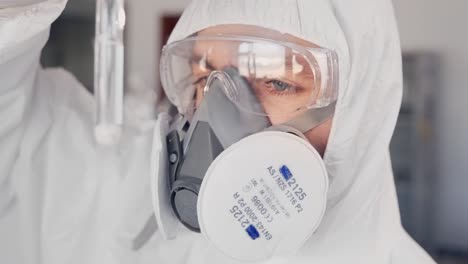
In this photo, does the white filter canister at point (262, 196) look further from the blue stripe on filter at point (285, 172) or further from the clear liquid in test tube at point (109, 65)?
the clear liquid in test tube at point (109, 65)

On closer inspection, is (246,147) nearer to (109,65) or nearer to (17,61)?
(109,65)

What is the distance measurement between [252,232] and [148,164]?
14.7 inches

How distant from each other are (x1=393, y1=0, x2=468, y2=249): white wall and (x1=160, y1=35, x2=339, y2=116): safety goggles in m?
3.10

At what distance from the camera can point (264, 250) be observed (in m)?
0.92

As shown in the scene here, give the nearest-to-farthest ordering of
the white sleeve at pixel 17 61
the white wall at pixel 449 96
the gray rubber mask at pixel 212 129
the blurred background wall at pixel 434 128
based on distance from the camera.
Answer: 1. the white sleeve at pixel 17 61
2. the gray rubber mask at pixel 212 129
3. the blurred background wall at pixel 434 128
4. the white wall at pixel 449 96

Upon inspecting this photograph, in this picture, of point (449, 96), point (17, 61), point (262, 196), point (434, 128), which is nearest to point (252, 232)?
point (262, 196)

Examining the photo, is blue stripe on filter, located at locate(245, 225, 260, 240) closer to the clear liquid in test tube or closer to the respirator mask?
the respirator mask

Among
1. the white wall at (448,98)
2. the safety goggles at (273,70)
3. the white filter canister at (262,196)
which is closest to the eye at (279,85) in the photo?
the safety goggles at (273,70)

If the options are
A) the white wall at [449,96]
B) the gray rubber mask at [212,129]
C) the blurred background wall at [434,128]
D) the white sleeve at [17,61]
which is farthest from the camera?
the white wall at [449,96]

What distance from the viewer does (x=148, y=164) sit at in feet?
3.96

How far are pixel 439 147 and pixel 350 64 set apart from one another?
10.4 ft

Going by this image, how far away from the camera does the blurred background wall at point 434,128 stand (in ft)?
12.4

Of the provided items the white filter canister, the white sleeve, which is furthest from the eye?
the white sleeve

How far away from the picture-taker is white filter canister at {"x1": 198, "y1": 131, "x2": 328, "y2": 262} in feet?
2.90
